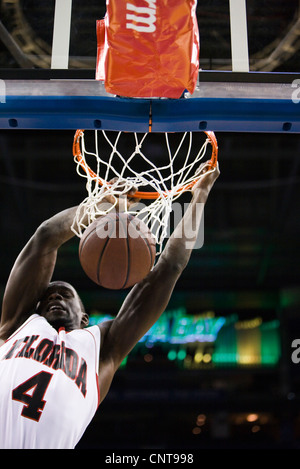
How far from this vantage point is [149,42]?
1848mm

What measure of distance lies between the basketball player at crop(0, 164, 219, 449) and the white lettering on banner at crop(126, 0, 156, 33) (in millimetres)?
970

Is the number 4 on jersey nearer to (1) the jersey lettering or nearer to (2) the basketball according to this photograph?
(1) the jersey lettering

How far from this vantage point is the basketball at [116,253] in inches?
86.9

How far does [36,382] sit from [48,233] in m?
0.76

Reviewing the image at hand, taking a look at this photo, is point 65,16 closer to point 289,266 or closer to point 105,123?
point 105,123

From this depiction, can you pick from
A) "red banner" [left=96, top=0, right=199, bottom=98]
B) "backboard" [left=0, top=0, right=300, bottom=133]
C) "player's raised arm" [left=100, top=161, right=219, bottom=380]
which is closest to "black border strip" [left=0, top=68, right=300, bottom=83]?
"backboard" [left=0, top=0, right=300, bottom=133]

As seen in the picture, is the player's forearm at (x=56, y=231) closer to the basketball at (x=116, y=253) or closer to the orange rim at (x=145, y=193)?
the orange rim at (x=145, y=193)

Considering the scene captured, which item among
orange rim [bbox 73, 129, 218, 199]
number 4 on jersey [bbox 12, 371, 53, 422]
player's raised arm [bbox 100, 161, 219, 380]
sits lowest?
number 4 on jersey [bbox 12, 371, 53, 422]

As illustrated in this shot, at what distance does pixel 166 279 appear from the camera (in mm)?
2469

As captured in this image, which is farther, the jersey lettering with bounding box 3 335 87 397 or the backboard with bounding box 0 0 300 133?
the jersey lettering with bounding box 3 335 87 397

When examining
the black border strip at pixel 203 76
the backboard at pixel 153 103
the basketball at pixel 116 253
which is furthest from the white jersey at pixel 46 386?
the black border strip at pixel 203 76

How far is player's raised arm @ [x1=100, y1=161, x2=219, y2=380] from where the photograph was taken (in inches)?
95.8

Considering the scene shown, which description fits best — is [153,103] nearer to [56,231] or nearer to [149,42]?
[149,42]
